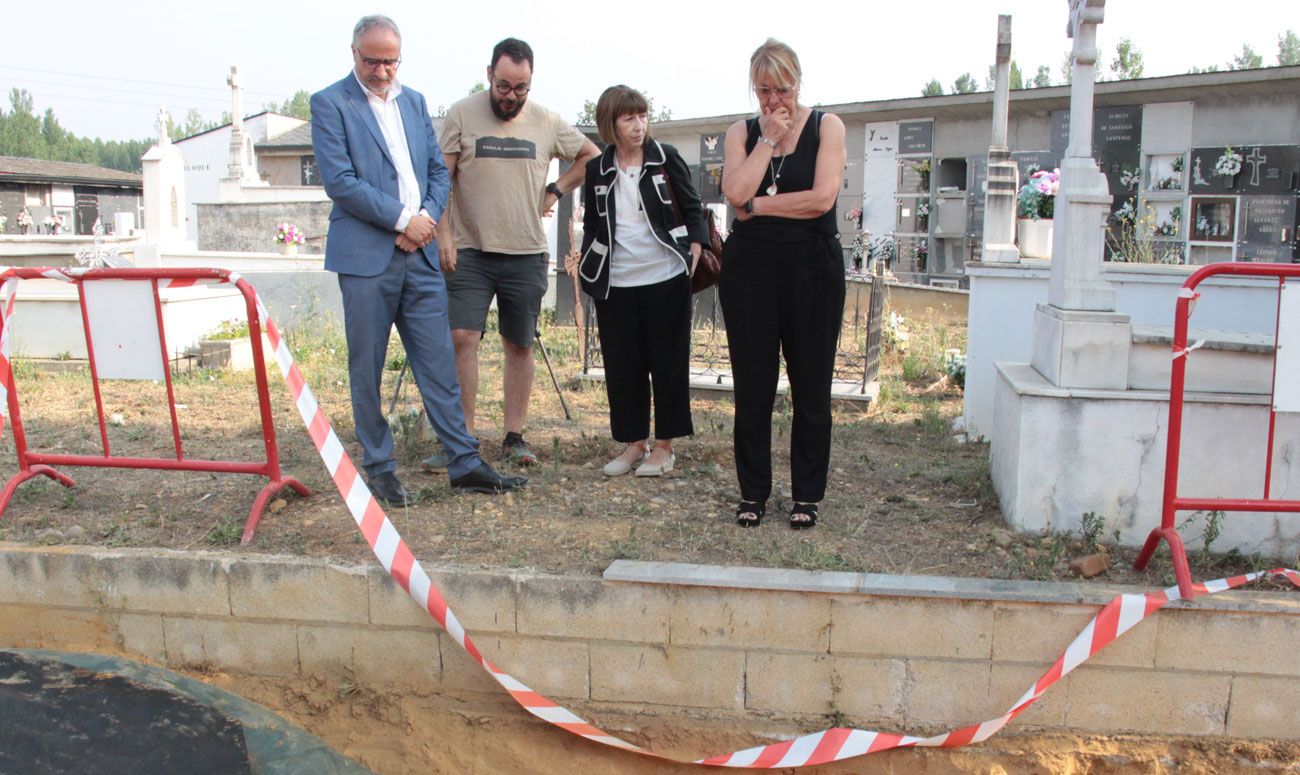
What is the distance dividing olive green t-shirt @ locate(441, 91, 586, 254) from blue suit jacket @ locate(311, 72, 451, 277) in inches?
20.0

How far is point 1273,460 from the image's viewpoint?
4117 millimetres

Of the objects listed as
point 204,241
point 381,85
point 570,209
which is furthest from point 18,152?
point 381,85

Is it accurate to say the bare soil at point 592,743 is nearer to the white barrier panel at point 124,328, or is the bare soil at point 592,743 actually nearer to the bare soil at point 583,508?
the bare soil at point 583,508

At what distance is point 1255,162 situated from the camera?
1638cm

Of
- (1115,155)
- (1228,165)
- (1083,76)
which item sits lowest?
(1083,76)

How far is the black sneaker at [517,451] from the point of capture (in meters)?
5.48

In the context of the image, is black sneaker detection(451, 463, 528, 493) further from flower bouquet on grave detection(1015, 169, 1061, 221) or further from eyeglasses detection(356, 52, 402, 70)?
flower bouquet on grave detection(1015, 169, 1061, 221)

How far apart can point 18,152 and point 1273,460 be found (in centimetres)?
10818

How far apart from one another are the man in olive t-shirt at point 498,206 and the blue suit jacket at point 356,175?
1.53 feet

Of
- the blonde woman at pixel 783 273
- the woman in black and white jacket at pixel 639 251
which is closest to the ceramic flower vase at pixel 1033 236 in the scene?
the woman in black and white jacket at pixel 639 251

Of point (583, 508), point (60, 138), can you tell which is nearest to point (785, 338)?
point (583, 508)

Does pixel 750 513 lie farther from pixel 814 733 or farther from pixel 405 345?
pixel 405 345

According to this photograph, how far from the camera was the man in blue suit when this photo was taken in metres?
4.48

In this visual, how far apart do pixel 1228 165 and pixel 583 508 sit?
1573cm
